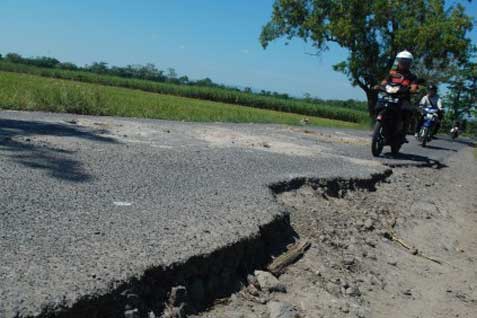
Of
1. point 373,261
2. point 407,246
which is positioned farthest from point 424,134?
point 373,261

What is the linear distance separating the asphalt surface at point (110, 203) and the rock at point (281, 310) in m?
0.49

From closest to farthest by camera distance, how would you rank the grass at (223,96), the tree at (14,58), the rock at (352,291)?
the rock at (352,291)
the grass at (223,96)
the tree at (14,58)

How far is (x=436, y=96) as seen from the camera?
14570mm

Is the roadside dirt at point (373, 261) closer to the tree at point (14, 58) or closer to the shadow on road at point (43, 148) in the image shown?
the shadow on road at point (43, 148)

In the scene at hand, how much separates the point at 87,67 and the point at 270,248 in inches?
3397

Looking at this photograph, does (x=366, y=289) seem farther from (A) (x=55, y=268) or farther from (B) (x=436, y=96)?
(B) (x=436, y=96)

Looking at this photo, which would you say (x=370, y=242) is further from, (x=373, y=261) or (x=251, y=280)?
(x=251, y=280)

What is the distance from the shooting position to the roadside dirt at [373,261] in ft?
9.68

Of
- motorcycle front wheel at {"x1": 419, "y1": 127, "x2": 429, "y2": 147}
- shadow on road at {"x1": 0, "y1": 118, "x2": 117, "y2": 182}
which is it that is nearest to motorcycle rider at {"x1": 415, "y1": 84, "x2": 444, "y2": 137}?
motorcycle front wheel at {"x1": 419, "y1": 127, "x2": 429, "y2": 147}

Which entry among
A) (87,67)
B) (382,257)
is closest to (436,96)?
(382,257)

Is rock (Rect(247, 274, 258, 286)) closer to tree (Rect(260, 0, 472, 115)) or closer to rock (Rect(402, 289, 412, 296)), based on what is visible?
rock (Rect(402, 289, 412, 296))

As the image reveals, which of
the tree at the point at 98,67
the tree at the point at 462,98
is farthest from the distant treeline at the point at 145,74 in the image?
the tree at the point at 462,98

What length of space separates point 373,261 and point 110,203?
2145 mm

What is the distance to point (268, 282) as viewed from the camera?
301 centimetres
